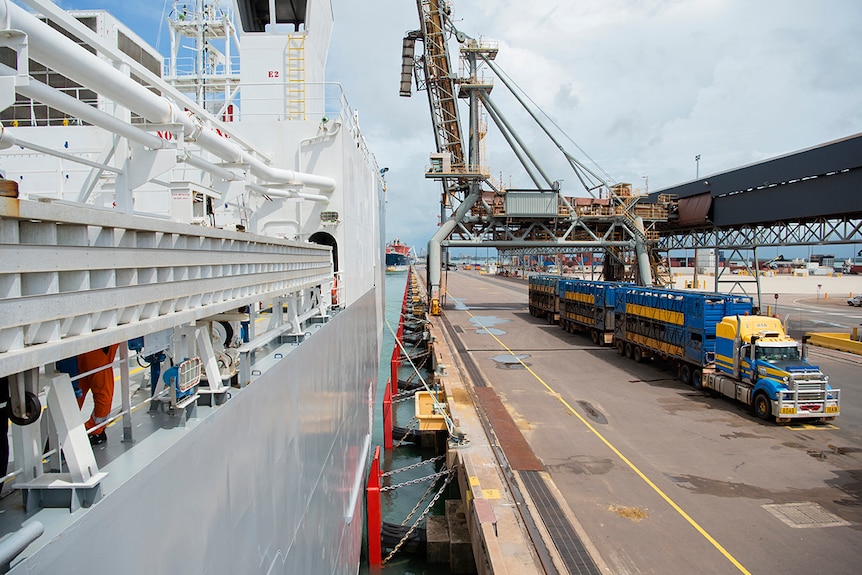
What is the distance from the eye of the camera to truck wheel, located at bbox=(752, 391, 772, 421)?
549 inches

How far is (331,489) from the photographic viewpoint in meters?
7.82

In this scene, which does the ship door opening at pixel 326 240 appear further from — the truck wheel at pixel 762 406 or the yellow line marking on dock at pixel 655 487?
the truck wheel at pixel 762 406

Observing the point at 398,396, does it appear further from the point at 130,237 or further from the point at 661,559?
the point at 130,237

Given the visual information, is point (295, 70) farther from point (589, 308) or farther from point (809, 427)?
point (589, 308)

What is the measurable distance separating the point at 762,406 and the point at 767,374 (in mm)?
910

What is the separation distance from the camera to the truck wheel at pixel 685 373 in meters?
17.8

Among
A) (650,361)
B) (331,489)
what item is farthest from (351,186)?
(650,361)

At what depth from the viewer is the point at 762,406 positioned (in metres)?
14.2

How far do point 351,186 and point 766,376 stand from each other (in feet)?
41.5

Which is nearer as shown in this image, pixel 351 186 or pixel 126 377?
pixel 126 377

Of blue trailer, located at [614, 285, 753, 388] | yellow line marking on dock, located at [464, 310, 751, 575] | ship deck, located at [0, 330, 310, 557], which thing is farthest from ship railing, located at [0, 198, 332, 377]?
blue trailer, located at [614, 285, 753, 388]

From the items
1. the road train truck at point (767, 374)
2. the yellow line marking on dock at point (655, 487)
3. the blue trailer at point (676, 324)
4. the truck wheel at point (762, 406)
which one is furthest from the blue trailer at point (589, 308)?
the truck wheel at point (762, 406)

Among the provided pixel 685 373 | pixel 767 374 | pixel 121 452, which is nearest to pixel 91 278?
pixel 121 452

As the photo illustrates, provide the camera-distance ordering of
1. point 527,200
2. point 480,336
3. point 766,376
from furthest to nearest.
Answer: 1. point 527,200
2. point 480,336
3. point 766,376
